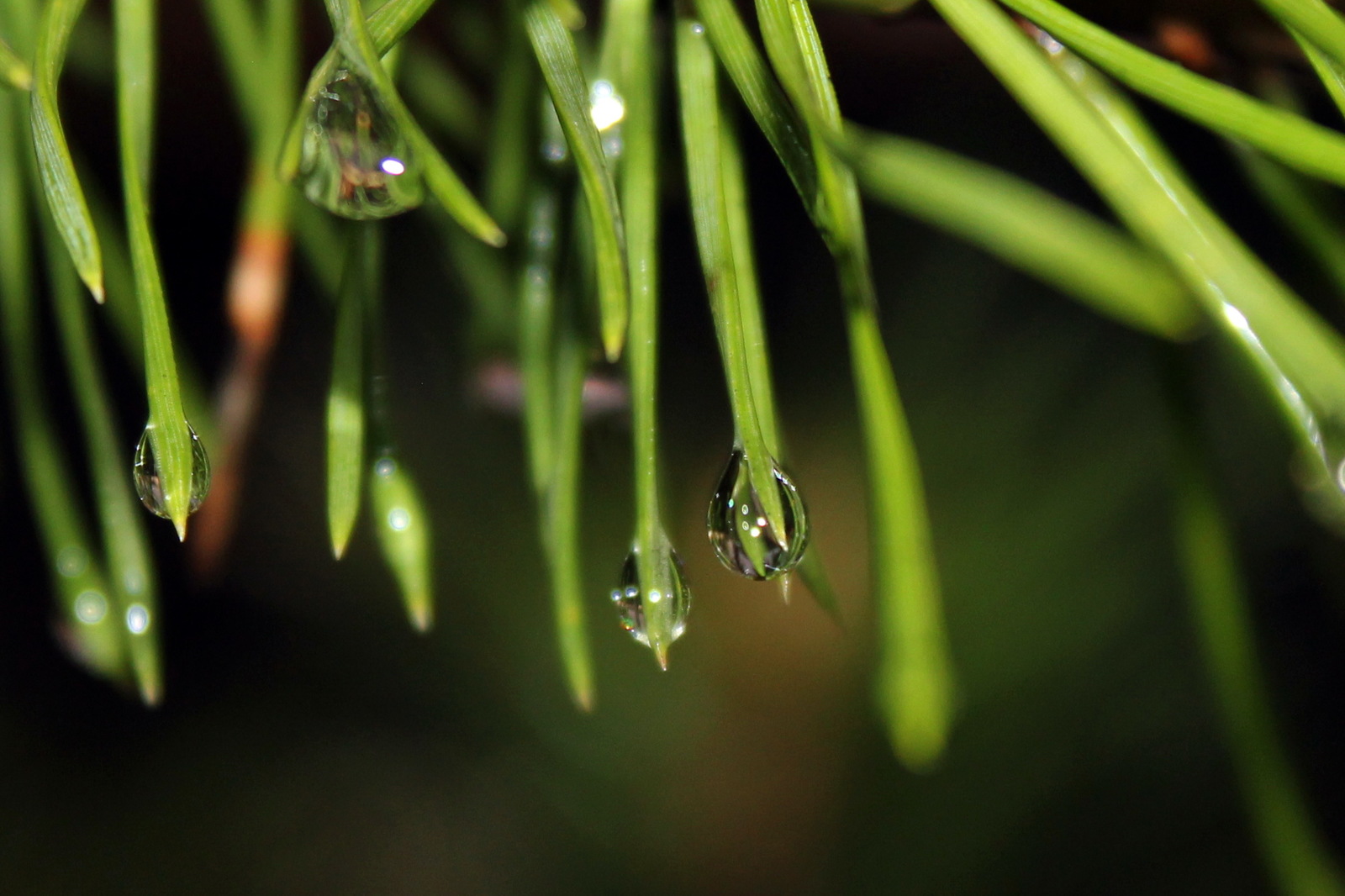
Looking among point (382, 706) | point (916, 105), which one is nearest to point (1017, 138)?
point (916, 105)

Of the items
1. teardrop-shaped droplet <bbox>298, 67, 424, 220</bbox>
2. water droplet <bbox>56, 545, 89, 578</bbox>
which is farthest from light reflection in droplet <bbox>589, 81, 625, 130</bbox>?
water droplet <bbox>56, 545, 89, 578</bbox>

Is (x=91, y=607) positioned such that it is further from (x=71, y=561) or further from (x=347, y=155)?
(x=347, y=155)

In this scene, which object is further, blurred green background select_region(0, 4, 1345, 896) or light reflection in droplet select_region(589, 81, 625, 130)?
blurred green background select_region(0, 4, 1345, 896)

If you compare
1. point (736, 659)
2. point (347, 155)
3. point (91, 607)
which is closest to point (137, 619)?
point (91, 607)

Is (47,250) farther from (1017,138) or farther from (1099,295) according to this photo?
(1017,138)

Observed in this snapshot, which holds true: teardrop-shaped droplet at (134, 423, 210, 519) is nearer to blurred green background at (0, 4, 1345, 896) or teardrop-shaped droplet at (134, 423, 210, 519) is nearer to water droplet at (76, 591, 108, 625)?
water droplet at (76, 591, 108, 625)

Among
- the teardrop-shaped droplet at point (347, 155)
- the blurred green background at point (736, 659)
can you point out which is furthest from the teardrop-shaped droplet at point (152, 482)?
the blurred green background at point (736, 659)

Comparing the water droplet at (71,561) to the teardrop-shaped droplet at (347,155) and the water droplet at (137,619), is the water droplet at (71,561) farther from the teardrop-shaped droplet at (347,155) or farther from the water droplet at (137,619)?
the teardrop-shaped droplet at (347,155)
